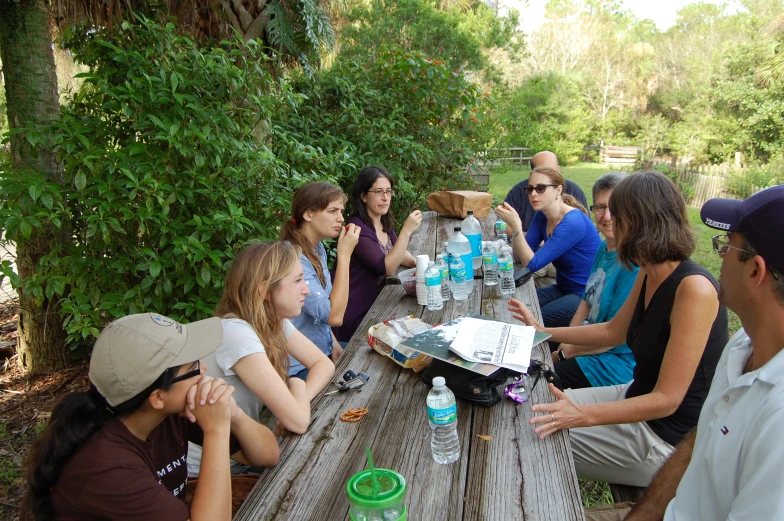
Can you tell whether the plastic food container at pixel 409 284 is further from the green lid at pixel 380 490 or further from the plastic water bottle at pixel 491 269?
the green lid at pixel 380 490

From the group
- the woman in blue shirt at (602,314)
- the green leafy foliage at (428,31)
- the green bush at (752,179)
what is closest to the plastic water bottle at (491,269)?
the woman in blue shirt at (602,314)

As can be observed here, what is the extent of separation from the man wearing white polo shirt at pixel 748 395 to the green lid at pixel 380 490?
738 mm

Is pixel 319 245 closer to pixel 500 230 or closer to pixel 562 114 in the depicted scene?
pixel 500 230

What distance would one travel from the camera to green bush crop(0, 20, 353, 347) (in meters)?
2.79

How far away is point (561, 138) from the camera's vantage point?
87.6 feet

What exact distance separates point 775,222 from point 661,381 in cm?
89

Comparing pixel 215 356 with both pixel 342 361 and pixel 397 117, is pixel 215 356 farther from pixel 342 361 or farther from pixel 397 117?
pixel 397 117

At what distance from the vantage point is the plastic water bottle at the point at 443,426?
4.92ft

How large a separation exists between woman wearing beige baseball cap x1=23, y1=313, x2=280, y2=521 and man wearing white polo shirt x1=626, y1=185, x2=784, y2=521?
1228 millimetres

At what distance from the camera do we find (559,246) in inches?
146

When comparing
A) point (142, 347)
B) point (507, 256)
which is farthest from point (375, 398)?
point (507, 256)

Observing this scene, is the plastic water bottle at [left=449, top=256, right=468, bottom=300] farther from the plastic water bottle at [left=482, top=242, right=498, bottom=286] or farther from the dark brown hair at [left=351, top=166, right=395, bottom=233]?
the dark brown hair at [left=351, top=166, right=395, bottom=233]

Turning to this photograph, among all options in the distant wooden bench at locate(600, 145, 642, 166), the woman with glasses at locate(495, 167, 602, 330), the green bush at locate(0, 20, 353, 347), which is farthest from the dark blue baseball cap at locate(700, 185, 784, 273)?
the distant wooden bench at locate(600, 145, 642, 166)

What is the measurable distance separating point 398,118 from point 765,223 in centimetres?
565
